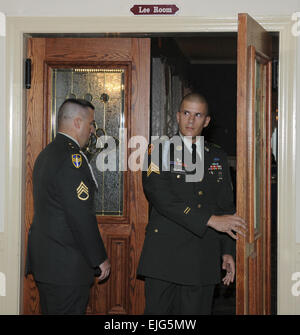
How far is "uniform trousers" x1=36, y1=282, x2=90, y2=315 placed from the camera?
89.4 inches

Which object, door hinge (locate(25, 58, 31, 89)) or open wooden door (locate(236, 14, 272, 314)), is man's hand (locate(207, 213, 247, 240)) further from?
door hinge (locate(25, 58, 31, 89))

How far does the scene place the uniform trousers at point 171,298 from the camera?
8.13ft

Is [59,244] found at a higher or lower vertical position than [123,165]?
lower

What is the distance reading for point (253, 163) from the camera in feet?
6.99

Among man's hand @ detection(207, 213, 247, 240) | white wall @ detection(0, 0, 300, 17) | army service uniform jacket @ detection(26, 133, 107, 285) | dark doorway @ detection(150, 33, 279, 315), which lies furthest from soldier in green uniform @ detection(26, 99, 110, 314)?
dark doorway @ detection(150, 33, 279, 315)

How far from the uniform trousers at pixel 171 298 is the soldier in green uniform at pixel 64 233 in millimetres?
320

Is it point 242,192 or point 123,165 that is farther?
point 123,165

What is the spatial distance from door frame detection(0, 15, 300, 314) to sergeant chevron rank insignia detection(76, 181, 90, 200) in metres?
0.61

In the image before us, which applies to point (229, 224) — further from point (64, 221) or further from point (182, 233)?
point (64, 221)

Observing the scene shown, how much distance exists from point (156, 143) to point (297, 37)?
96 cm

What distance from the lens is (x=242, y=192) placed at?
2.06 m

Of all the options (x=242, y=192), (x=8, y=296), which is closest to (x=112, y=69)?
(x=242, y=192)

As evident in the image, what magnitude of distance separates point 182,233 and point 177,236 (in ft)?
0.10
